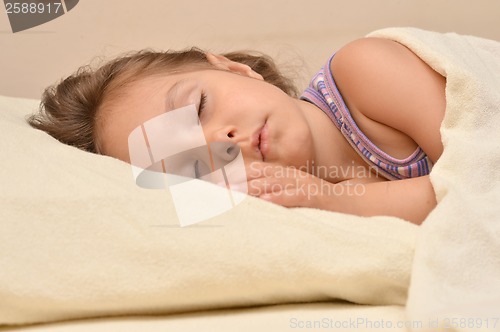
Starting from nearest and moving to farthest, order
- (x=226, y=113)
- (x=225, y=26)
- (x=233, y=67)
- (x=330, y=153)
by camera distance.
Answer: (x=226, y=113), (x=330, y=153), (x=233, y=67), (x=225, y=26)

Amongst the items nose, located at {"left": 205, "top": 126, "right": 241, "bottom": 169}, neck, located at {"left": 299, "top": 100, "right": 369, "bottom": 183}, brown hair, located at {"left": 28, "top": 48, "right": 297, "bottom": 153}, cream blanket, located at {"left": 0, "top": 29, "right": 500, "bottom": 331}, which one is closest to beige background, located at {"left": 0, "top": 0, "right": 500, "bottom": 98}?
brown hair, located at {"left": 28, "top": 48, "right": 297, "bottom": 153}

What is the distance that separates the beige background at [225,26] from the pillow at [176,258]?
2.69 feet

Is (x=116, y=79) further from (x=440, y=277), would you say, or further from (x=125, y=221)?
(x=440, y=277)

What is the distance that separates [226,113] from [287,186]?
0.58ft

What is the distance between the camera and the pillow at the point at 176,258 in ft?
2.67

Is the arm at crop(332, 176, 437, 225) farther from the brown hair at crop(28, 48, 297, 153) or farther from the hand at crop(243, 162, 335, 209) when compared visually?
the brown hair at crop(28, 48, 297, 153)

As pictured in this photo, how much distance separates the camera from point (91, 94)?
1276 millimetres

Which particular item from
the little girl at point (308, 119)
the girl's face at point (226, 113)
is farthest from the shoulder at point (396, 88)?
the girl's face at point (226, 113)

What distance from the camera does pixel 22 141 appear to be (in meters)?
1.07

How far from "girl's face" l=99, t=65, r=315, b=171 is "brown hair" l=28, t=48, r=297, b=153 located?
0.04 m

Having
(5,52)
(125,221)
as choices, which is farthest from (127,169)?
(5,52)

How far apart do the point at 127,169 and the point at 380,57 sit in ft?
1.52

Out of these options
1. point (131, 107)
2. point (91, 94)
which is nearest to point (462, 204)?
point (131, 107)

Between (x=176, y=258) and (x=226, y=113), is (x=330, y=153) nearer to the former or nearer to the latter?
(x=226, y=113)
